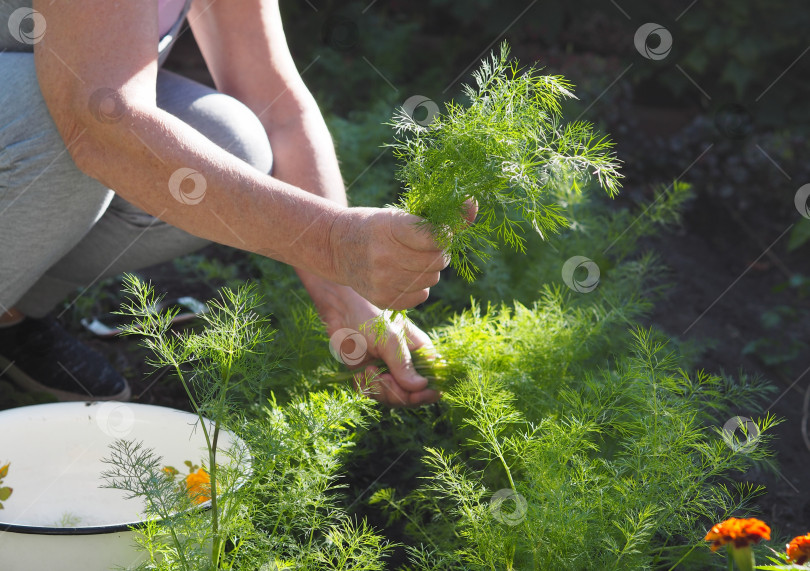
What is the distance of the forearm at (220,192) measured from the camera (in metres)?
1.36

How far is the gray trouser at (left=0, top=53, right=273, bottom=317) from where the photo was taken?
1611mm

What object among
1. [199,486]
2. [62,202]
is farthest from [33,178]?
[199,486]

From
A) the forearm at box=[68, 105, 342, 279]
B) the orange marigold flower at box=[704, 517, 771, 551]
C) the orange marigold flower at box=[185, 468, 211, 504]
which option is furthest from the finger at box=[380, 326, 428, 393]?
the orange marigold flower at box=[704, 517, 771, 551]

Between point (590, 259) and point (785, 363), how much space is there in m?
0.71

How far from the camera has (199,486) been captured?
137 centimetres

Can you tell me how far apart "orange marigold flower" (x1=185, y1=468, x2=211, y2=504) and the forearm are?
1.31 ft

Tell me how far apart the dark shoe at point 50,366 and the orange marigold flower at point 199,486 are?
2.15 feet

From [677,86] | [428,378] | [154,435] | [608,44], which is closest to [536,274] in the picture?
[428,378]

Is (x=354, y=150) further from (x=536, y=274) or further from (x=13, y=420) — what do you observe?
(x=13, y=420)

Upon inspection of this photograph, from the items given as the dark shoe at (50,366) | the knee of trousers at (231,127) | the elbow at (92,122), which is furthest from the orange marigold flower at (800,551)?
the dark shoe at (50,366)

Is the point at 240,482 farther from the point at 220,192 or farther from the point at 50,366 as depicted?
the point at 50,366

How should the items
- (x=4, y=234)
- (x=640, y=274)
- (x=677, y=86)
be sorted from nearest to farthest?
(x=4, y=234), (x=640, y=274), (x=677, y=86)

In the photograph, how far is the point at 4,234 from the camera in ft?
5.51

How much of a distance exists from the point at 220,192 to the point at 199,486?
48 centimetres
